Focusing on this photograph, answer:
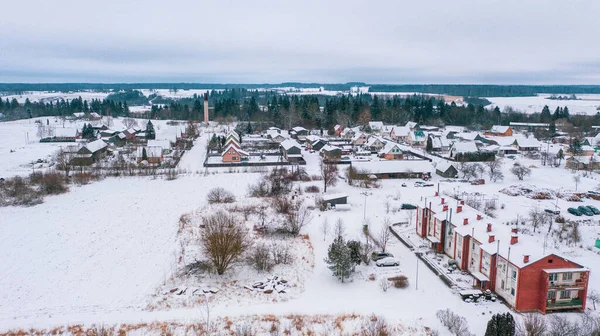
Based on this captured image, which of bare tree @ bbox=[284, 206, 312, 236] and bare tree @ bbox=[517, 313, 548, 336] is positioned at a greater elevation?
bare tree @ bbox=[284, 206, 312, 236]

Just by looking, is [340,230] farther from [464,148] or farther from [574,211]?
[464,148]

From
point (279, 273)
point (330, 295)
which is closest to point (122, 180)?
point (279, 273)

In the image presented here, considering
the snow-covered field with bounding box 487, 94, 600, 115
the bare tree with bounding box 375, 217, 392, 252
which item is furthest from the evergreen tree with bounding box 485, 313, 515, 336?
the snow-covered field with bounding box 487, 94, 600, 115

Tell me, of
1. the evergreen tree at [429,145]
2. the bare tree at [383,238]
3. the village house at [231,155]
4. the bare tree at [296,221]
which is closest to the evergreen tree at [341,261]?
the bare tree at [383,238]

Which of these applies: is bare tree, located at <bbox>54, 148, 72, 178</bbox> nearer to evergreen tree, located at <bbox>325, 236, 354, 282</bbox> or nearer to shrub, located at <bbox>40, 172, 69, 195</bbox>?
shrub, located at <bbox>40, 172, 69, 195</bbox>

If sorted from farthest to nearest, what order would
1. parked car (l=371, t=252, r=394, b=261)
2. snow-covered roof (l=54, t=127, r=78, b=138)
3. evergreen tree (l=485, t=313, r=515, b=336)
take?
snow-covered roof (l=54, t=127, r=78, b=138)
parked car (l=371, t=252, r=394, b=261)
evergreen tree (l=485, t=313, r=515, b=336)

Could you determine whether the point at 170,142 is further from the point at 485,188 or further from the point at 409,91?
the point at 409,91
